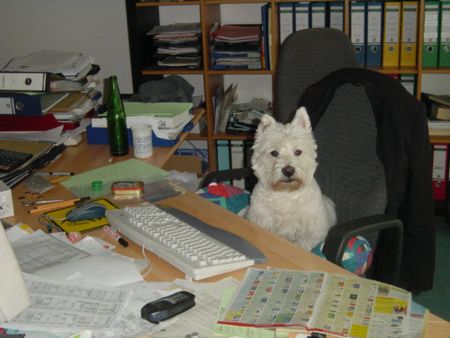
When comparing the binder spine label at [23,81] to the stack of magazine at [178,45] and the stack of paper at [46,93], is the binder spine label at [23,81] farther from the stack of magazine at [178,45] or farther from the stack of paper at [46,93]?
the stack of magazine at [178,45]

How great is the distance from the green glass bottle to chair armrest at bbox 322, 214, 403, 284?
101 centimetres

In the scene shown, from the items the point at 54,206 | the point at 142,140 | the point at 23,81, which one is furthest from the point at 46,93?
the point at 54,206

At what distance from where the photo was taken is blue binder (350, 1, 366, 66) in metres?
3.33

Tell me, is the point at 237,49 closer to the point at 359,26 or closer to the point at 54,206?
the point at 359,26

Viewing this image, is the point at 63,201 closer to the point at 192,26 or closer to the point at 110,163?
the point at 110,163

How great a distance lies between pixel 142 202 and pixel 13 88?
1.01 metres

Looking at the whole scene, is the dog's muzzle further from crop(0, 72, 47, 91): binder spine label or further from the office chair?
crop(0, 72, 47, 91): binder spine label

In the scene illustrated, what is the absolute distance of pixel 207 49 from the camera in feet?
11.5

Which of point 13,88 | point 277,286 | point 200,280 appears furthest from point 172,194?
point 13,88

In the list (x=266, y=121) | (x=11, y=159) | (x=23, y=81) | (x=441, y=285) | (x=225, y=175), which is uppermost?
(x=23, y=81)

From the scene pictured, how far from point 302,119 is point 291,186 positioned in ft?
0.75

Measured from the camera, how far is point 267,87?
3836 millimetres

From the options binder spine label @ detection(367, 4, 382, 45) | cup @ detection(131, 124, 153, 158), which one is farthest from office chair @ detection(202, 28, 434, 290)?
binder spine label @ detection(367, 4, 382, 45)

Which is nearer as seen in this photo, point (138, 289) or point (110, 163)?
point (138, 289)
